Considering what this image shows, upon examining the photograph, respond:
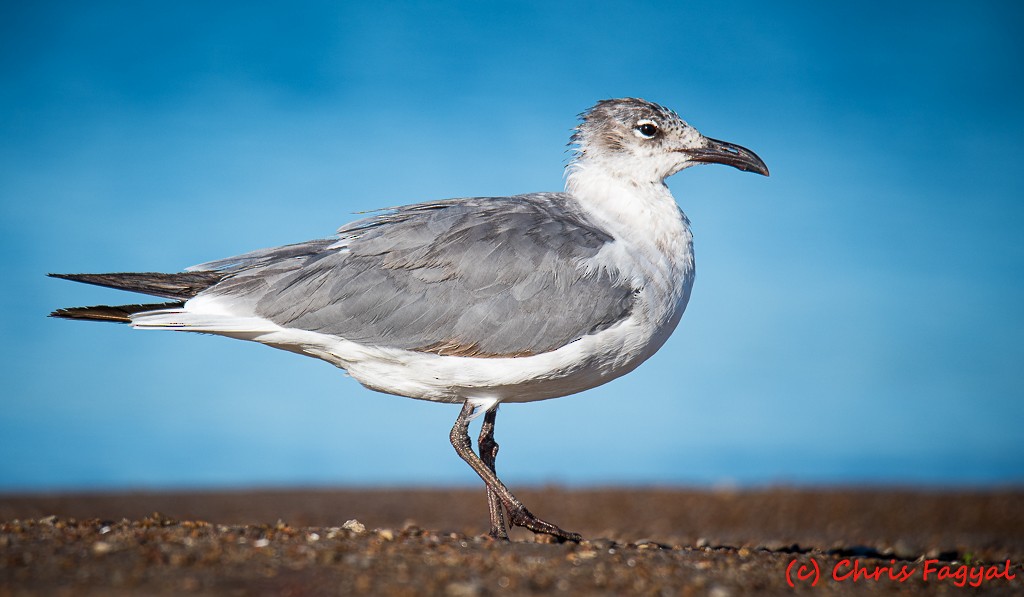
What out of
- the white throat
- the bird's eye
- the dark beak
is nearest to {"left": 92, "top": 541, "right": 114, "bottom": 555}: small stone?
the white throat

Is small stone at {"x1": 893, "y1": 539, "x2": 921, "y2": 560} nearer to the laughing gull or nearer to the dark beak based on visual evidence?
the laughing gull

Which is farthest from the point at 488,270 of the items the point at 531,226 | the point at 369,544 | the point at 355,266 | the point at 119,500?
the point at 119,500

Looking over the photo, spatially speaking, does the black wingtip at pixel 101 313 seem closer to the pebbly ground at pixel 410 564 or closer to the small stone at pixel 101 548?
the pebbly ground at pixel 410 564

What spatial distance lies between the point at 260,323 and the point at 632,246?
3071 mm

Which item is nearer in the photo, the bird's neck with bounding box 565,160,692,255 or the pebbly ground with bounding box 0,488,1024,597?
the pebbly ground with bounding box 0,488,1024,597

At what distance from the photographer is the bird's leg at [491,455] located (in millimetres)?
7242

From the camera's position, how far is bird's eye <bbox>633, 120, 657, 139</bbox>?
8.08 m

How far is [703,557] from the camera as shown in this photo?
19.8 ft

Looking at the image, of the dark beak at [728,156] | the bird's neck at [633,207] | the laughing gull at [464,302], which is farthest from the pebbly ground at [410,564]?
the dark beak at [728,156]

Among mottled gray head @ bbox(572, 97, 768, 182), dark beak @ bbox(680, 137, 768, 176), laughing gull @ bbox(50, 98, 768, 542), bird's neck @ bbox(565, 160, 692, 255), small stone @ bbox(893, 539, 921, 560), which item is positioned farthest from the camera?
dark beak @ bbox(680, 137, 768, 176)

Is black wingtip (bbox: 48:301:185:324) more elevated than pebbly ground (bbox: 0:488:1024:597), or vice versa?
black wingtip (bbox: 48:301:185:324)

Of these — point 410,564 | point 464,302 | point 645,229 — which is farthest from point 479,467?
point 645,229

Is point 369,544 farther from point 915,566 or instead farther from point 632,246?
point 915,566

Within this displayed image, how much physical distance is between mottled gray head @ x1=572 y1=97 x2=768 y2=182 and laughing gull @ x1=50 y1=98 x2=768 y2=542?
74 cm
